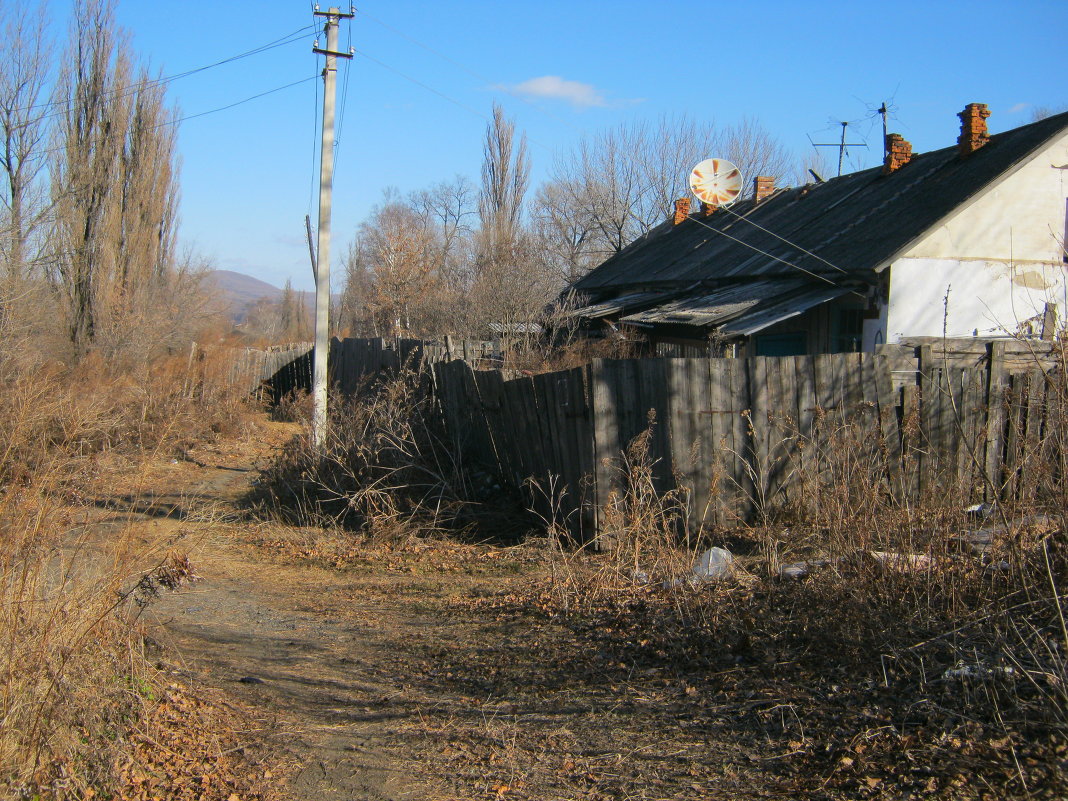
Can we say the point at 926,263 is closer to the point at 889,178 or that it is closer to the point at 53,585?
the point at 889,178

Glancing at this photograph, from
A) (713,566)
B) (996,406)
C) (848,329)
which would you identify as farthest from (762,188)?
(713,566)

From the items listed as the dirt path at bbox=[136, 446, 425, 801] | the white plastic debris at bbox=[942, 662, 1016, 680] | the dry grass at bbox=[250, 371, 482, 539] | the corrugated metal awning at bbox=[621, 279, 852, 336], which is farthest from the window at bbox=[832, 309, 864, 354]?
the white plastic debris at bbox=[942, 662, 1016, 680]

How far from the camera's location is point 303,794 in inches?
131

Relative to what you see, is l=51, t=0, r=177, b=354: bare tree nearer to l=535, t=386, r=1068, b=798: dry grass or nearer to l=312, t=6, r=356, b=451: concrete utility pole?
l=312, t=6, r=356, b=451: concrete utility pole

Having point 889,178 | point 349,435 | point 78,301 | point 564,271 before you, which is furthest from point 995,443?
point 564,271

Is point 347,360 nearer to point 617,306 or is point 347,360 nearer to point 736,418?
point 617,306

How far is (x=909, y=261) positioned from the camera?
44.4 ft

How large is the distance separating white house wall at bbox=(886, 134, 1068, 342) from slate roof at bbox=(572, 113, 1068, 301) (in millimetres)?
325

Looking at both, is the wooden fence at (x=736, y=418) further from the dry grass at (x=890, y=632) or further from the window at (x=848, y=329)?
the window at (x=848, y=329)

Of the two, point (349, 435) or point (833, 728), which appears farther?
point (349, 435)

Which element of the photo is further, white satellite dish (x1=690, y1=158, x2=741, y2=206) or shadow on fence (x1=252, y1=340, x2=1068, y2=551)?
white satellite dish (x1=690, y1=158, x2=741, y2=206)

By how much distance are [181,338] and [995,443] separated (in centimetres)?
2538

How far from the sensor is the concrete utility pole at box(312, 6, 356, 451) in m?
11.9

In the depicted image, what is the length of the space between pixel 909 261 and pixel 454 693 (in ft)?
38.6
